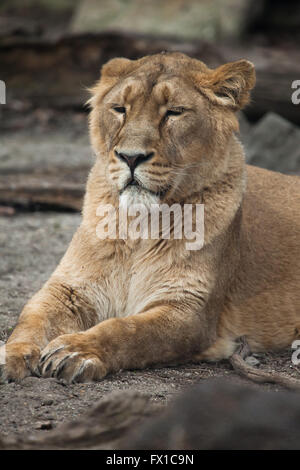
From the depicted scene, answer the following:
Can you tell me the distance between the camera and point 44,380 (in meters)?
3.79

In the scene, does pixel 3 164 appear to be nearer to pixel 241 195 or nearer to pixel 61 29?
pixel 241 195

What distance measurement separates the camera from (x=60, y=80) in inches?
444

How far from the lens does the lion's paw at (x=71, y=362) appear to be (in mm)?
3820

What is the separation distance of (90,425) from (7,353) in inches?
57.7

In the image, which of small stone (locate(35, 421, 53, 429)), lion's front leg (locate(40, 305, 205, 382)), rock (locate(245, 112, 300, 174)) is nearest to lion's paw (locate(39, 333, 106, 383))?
lion's front leg (locate(40, 305, 205, 382))

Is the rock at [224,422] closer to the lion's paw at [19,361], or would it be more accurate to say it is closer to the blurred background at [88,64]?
the lion's paw at [19,361]

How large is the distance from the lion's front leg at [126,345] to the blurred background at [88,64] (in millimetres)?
2992

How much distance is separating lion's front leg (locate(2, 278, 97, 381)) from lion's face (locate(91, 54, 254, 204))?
67cm

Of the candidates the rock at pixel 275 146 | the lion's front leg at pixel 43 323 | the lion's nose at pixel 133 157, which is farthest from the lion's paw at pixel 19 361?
the rock at pixel 275 146

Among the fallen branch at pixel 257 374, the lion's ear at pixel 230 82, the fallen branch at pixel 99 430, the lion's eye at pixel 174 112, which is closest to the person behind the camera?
the fallen branch at pixel 99 430

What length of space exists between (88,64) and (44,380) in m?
7.86

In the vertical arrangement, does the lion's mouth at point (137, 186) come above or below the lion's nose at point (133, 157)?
below

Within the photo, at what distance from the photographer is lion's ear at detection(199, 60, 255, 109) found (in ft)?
15.0
